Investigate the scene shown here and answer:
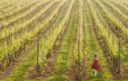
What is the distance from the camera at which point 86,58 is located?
22.8 meters

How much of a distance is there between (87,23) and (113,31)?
19.3ft

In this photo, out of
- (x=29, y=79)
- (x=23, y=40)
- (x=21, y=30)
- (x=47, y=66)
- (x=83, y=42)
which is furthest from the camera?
(x=21, y=30)

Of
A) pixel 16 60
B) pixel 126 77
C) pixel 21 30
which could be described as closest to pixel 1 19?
pixel 21 30

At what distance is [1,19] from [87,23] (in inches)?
344

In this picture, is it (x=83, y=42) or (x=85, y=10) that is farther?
(x=85, y=10)

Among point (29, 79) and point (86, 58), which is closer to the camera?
point (29, 79)

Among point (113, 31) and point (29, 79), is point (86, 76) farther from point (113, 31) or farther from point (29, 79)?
point (113, 31)

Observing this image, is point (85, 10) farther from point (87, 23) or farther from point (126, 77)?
point (126, 77)

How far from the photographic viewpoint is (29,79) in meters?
18.6

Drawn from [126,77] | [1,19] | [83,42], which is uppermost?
[1,19]

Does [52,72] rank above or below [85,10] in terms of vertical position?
below

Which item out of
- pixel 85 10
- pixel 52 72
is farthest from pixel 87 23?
pixel 52 72

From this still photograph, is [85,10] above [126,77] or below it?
above

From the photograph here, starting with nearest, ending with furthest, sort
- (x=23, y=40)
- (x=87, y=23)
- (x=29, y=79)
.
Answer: (x=29, y=79), (x=23, y=40), (x=87, y=23)
